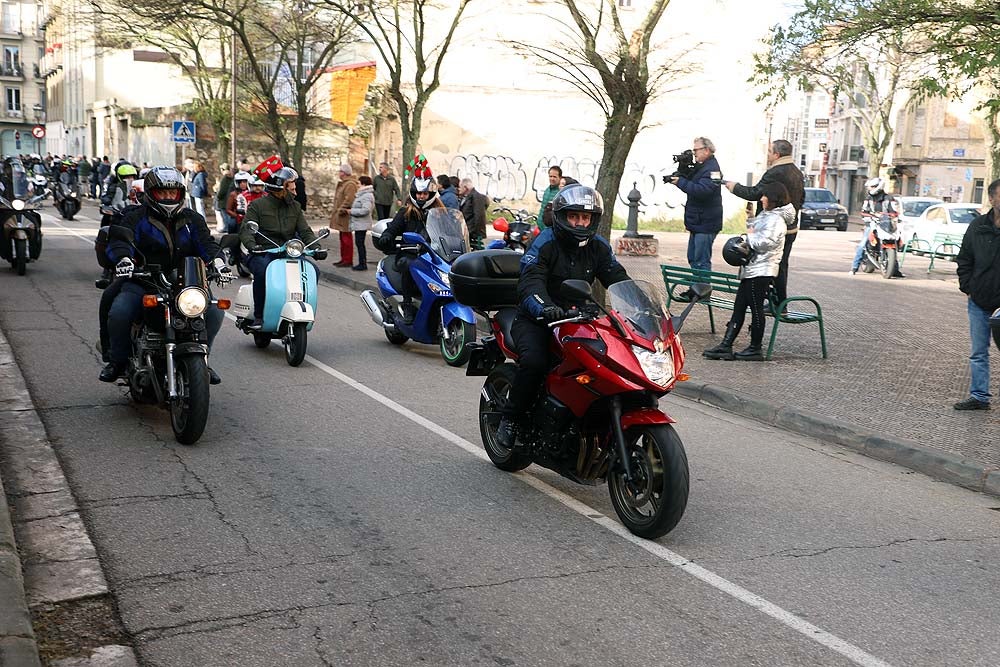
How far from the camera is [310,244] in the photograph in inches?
406

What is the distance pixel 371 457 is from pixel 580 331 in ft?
6.22

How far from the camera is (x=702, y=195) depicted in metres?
12.2

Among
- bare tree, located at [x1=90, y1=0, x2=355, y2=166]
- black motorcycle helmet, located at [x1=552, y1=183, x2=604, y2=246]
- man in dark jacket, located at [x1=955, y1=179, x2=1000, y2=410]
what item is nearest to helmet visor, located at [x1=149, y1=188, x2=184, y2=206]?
black motorcycle helmet, located at [x1=552, y1=183, x2=604, y2=246]

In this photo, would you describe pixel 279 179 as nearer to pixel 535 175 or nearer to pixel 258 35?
pixel 258 35

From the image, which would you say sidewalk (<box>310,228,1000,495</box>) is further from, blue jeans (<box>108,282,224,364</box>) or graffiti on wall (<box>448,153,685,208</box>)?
graffiti on wall (<box>448,153,685,208</box>)

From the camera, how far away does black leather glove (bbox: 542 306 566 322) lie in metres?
5.50

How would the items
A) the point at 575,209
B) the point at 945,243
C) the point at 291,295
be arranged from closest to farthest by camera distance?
the point at 575,209 → the point at 291,295 → the point at 945,243

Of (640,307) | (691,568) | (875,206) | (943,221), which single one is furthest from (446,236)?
(943,221)

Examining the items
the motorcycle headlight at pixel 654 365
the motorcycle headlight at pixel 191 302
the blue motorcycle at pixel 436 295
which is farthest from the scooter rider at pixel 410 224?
the motorcycle headlight at pixel 654 365

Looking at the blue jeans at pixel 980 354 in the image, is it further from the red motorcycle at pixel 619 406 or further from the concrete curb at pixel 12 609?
the concrete curb at pixel 12 609

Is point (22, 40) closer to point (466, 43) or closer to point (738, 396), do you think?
point (466, 43)

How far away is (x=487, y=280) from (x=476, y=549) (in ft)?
7.07

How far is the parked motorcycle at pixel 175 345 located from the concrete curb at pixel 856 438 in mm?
4158

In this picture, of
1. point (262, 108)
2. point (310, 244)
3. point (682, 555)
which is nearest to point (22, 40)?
point (262, 108)
